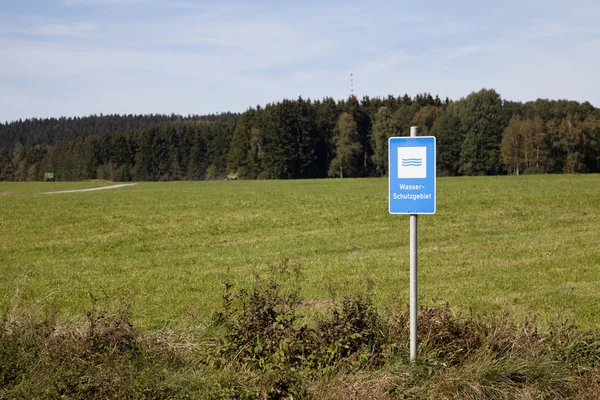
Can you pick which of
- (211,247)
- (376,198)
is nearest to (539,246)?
(211,247)

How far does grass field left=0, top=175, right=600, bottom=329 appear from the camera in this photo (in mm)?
11008

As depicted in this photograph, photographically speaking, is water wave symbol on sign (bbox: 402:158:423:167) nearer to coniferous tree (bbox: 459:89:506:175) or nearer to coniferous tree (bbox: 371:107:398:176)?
coniferous tree (bbox: 459:89:506:175)

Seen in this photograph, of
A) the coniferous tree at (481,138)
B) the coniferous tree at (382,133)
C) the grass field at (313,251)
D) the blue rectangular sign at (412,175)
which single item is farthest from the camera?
the coniferous tree at (382,133)

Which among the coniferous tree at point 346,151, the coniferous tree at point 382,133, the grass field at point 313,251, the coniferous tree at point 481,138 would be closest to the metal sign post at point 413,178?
the grass field at point 313,251

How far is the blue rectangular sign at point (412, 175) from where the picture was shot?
5.66 meters

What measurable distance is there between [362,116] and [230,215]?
308 feet

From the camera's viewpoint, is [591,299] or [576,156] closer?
[591,299]

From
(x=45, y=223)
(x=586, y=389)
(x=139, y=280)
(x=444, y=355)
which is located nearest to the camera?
(x=586, y=389)

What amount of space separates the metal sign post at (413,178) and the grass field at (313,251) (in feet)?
9.80

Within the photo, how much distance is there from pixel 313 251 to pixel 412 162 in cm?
1250

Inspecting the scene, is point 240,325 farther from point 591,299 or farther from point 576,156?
point 576,156

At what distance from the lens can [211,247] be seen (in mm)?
20297

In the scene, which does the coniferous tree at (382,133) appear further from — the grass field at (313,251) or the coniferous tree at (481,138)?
the grass field at (313,251)

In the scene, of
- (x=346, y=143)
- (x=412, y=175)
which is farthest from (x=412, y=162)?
(x=346, y=143)
